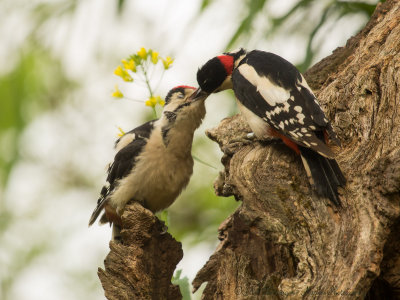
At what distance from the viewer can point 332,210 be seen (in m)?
2.62

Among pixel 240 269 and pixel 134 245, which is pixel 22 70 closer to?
pixel 134 245

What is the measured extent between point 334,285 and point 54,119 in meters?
3.58

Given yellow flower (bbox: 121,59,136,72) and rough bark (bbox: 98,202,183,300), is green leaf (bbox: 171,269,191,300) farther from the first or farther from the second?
yellow flower (bbox: 121,59,136,72)

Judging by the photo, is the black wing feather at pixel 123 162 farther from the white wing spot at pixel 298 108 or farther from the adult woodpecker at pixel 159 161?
the white wing spot at pixel 298 108

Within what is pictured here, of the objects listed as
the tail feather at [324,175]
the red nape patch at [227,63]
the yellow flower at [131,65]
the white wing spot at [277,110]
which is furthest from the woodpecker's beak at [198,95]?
the tail feather at [324,175]

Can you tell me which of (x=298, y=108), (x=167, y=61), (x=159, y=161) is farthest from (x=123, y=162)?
(x=298, y=108)

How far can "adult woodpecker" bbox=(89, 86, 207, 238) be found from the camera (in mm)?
3654

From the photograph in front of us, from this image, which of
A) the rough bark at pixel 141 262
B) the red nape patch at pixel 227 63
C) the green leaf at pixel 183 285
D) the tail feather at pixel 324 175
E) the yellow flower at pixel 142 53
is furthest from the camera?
the red nape patch at pixel 227 63

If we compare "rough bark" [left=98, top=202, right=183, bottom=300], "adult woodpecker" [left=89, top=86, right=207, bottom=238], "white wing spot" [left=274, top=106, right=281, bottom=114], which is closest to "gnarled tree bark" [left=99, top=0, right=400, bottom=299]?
"rough bark" [left=98, top=202, right=183, bottom=300]

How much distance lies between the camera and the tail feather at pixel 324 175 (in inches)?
103

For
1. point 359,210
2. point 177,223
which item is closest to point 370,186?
point 359,210

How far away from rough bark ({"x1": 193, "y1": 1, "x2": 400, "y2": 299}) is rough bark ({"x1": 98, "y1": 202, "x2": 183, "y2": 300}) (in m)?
0.26

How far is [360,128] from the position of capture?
117 inches

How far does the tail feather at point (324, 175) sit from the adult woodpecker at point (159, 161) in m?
1.02
